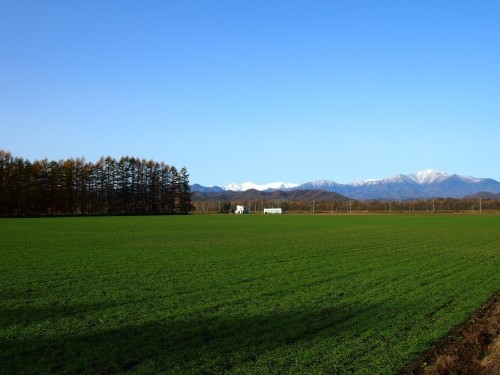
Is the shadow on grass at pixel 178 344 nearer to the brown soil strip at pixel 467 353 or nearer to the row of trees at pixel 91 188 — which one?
the brown soil strip at pixel 467 353

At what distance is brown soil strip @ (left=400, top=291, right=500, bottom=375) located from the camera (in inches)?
248

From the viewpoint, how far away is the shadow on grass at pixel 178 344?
632 centimetres

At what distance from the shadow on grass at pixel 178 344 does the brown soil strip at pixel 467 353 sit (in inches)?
58.5

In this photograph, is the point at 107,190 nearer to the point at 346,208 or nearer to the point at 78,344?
the point at 346,208

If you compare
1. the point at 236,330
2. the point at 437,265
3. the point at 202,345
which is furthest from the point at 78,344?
the point at 437,265

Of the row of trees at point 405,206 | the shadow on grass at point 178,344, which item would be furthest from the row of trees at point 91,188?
the shadow on grass at point 178,344

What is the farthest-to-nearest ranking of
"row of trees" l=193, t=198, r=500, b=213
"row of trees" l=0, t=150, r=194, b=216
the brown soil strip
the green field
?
1. "row of trees" l=193, t=198, r=500, b=213
2. "row of trees" l=0, t=150, r=194, b=216
3. the green field
4. the brown soil strip

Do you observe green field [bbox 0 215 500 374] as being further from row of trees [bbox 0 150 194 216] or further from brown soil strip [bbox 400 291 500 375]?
row of trees [bbox 0 150 194 216]

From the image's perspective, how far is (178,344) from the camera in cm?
724

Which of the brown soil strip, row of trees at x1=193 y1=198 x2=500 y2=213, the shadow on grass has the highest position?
row of trees at x1=193 y1=198 x2=500 y2=213

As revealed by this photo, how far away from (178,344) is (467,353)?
174 inches

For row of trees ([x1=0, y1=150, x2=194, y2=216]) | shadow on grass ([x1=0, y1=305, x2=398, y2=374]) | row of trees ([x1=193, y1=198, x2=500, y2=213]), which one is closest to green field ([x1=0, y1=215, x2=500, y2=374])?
shadow on grass ([x1=0, y1=305, x2=398, y2=374])

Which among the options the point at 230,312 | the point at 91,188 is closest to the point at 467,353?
the point at 230,312

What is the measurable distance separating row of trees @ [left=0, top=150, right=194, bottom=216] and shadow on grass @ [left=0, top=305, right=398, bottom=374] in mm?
89434
